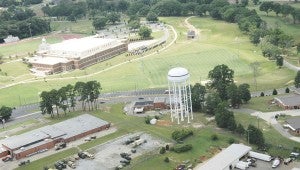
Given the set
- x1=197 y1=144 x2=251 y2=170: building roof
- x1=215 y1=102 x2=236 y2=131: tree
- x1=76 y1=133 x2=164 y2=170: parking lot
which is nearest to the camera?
x1=197 y1=144 x2=251 y2=170: building roof

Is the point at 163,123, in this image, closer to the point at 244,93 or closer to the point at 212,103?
the point at 212,103

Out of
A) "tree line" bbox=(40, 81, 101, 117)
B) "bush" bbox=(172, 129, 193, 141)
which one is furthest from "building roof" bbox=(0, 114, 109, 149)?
"bush" bbox=(172, 129, 193, 141)

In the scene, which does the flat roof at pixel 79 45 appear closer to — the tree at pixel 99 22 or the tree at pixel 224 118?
the tree at pixel 99 22

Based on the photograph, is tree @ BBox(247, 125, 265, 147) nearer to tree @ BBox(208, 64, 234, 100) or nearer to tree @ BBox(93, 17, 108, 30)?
tree @ BBox(208, 64, 234, 100)

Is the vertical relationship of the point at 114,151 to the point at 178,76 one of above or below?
below

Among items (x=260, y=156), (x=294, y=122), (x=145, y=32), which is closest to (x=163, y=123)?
(x=260, y=156)

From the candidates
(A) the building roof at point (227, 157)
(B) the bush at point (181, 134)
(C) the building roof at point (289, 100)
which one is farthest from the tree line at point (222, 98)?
(C) the building roof at point (289, 100)
